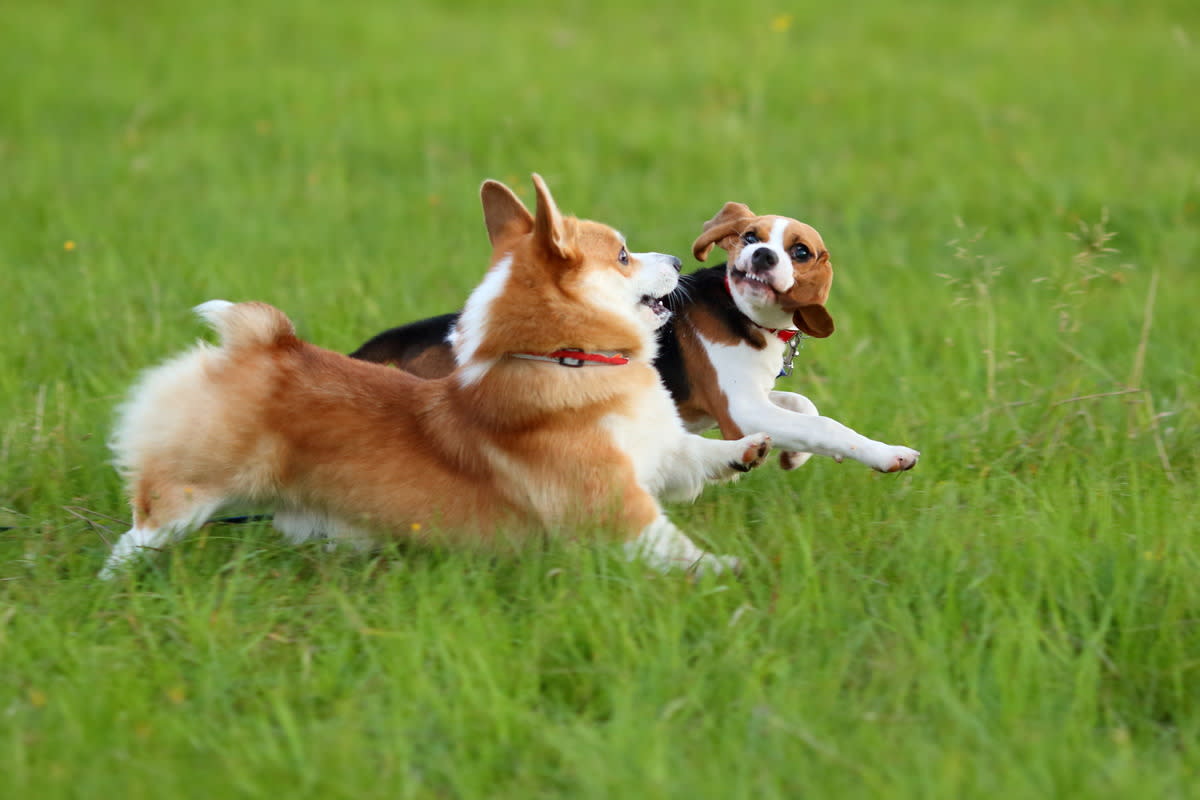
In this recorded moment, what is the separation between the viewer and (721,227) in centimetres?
443

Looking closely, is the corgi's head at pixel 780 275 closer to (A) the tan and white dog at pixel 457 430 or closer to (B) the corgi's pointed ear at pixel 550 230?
(A) the tan and white dog at pixel 457 430

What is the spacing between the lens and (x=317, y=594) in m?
3.63

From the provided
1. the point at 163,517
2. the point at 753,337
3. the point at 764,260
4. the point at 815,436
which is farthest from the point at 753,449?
the point at 163,517

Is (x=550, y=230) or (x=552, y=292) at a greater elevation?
(x=550, y=230)

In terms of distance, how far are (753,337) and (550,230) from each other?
0.99 metres

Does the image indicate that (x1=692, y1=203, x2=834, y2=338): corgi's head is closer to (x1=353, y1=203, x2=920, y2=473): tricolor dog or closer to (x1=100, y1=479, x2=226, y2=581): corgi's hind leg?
(x1=353, y1=203, x2=920, y2=473): tricolor dog

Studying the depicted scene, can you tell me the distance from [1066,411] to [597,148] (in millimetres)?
4712

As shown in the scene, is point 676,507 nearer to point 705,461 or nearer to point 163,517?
point 705,461

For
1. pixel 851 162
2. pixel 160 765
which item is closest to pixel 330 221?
pixel 851 162

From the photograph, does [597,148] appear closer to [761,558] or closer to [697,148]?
[697,148]

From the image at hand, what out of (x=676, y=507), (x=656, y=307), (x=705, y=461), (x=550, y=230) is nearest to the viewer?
(x=550, y=230)

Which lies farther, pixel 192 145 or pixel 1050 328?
pixel 192 145

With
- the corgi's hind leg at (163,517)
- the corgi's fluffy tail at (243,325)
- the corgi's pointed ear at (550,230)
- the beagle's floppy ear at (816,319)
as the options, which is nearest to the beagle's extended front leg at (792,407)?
the beagle's floppy ear at (816,319)

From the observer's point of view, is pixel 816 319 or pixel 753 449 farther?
pixel 816 319
